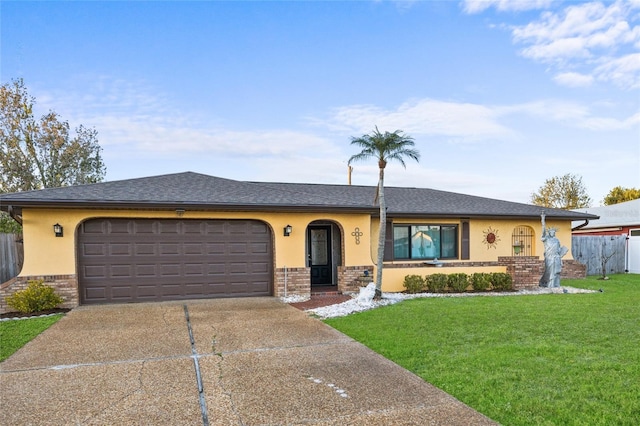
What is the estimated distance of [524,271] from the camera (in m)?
13.4

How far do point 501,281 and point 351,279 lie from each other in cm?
485

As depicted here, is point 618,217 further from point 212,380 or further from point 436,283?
point 212,380

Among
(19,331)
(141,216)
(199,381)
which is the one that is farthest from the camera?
(141,216)

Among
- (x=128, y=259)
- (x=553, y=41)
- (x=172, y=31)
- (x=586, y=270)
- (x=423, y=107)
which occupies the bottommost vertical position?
(x=586, y=270)

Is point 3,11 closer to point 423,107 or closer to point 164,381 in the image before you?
point 164,381

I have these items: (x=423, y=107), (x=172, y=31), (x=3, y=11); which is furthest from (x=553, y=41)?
(x=3, y=11)

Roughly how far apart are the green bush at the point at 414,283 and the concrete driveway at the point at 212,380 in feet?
18.5

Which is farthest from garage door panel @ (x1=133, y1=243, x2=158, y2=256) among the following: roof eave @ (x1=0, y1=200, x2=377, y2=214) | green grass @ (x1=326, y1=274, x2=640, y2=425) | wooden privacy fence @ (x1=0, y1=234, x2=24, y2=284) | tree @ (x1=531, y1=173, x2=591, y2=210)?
tree @ (x1=531, y1=173, x2=591, y2=210)

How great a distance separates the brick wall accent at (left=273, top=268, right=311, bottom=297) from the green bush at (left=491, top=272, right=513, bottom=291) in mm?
5942

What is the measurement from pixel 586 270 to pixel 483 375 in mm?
15491

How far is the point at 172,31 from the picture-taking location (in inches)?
489

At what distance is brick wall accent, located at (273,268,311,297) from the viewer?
11.6 m

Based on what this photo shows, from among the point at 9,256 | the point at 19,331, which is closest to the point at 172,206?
the point at 19,331

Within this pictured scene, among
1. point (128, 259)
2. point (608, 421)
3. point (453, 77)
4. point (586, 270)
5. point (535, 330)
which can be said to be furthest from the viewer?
point (586, 270)
